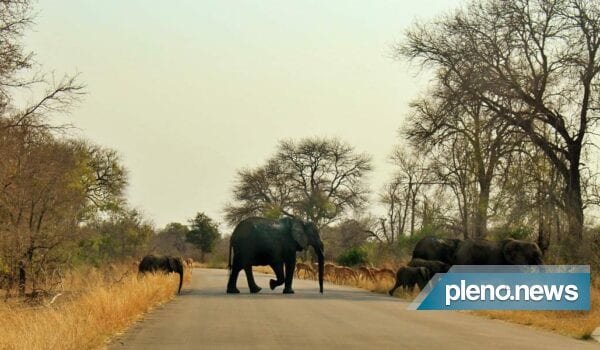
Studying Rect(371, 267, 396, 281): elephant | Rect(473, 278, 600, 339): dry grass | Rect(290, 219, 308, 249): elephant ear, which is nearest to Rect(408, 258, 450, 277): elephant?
Rect(290, 219, 308, 249): elephant ear

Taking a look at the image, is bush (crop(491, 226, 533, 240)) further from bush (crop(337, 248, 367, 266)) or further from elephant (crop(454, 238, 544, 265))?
bush (crop(337, 248, 367, 266))

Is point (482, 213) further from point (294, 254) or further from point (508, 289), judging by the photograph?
point (508, 289)

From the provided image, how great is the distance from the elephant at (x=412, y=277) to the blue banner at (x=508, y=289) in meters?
0.28

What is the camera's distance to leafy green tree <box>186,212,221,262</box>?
4486 inches

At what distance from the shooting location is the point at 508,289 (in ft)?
93.4

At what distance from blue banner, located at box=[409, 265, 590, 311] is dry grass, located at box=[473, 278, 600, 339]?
94 centimetres

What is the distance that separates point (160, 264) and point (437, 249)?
33.5 feet

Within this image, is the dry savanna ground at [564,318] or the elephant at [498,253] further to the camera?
the elephant at [498,253]

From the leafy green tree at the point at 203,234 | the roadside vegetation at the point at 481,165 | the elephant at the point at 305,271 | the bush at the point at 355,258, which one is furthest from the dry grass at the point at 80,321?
the leafy green tree at the point at 203,234

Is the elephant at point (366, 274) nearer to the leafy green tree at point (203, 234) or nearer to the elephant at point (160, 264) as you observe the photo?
the elephant at point (160, 264)

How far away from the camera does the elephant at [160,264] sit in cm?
3522

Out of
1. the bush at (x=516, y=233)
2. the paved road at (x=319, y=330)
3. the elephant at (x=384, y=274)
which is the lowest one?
the paved road at (x=319, y=330)

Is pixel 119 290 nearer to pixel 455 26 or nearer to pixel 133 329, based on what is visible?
pixel 133 329

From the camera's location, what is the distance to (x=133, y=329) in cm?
1739
